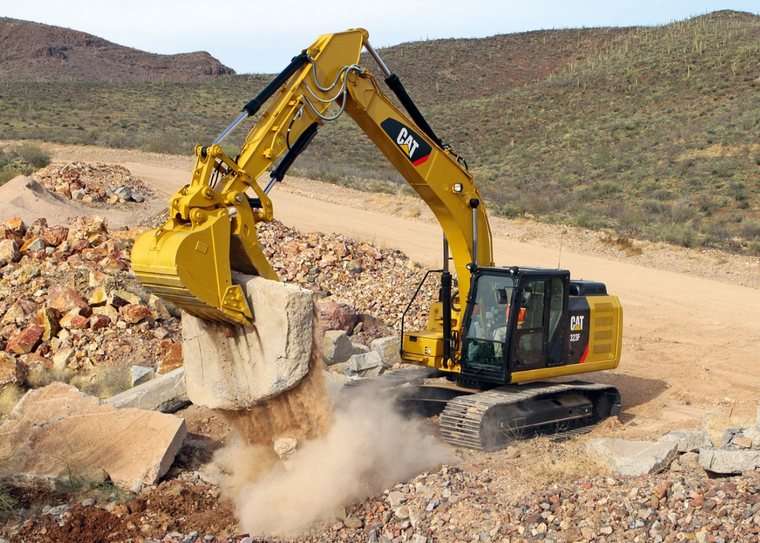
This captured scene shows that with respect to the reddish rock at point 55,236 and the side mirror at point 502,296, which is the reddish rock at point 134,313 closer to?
the reddish rock at point 55,236

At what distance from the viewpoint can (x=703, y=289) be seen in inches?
738

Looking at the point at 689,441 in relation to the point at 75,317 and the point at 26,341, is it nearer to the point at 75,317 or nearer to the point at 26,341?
the point at 75,317

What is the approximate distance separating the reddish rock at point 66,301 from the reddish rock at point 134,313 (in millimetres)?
647

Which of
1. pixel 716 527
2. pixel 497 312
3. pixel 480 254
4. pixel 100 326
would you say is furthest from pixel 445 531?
pixel 100 326

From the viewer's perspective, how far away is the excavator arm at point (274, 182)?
6.19 m

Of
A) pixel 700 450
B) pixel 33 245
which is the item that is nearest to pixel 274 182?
pixel 700 450

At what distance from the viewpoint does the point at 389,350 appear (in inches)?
464

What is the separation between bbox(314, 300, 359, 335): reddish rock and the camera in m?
13.2

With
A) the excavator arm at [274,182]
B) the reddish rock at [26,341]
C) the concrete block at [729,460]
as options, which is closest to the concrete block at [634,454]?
the concrete block at [729,460]

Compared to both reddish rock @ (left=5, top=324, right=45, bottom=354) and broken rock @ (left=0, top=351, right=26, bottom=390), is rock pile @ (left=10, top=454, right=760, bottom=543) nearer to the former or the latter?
broken rock @ (left=0, top=351, right=26, bottom=390)

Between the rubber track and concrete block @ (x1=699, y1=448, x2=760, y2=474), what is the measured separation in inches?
91.4

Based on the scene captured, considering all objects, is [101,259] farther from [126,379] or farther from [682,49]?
[682,49]

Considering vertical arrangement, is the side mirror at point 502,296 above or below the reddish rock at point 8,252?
above

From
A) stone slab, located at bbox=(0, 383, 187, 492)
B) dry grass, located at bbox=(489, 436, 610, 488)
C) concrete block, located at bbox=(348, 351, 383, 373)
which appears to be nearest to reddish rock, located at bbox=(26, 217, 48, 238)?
stone slab, located at bbox=(0, 383, 187, 492)
